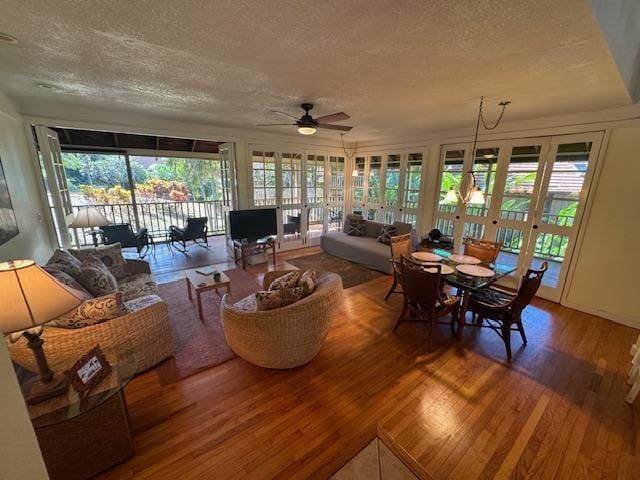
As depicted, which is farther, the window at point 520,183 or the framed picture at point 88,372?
the window at point 520,183

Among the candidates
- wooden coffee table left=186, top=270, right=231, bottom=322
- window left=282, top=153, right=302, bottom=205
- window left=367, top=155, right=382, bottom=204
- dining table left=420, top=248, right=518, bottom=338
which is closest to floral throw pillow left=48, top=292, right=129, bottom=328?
wooden coffee table left=186, top=270, right=231, bottom=322

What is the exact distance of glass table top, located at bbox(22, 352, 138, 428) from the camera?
48.6 inches

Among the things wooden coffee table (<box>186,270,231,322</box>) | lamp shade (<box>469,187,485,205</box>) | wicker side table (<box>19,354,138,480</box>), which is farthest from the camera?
wooden coffee table (<box>186,270,231,322</box>)

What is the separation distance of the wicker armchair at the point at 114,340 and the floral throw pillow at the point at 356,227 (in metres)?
3.85

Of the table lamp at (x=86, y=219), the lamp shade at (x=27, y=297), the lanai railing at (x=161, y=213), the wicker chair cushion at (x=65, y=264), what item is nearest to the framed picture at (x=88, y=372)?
the lamp shade at (x=27, y=297)

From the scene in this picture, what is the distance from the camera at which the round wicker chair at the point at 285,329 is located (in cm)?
192

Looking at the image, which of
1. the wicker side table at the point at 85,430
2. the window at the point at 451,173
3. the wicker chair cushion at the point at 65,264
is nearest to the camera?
the wicker side table at the point at 85,430

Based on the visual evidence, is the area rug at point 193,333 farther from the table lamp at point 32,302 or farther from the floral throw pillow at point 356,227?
the floral throw pillow at point 356,227

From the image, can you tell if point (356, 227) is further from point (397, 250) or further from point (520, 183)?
point (520, 183)

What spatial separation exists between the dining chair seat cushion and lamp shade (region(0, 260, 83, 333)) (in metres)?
3.19

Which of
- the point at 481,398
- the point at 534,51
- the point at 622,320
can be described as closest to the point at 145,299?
the point at 481,398

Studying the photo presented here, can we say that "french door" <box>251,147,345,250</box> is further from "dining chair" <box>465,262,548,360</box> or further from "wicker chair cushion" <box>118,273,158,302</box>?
"dining chair" <box>465,262,548,360</box>

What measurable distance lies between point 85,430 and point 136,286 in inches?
70.3

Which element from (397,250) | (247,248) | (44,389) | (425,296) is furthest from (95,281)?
(397,250)
